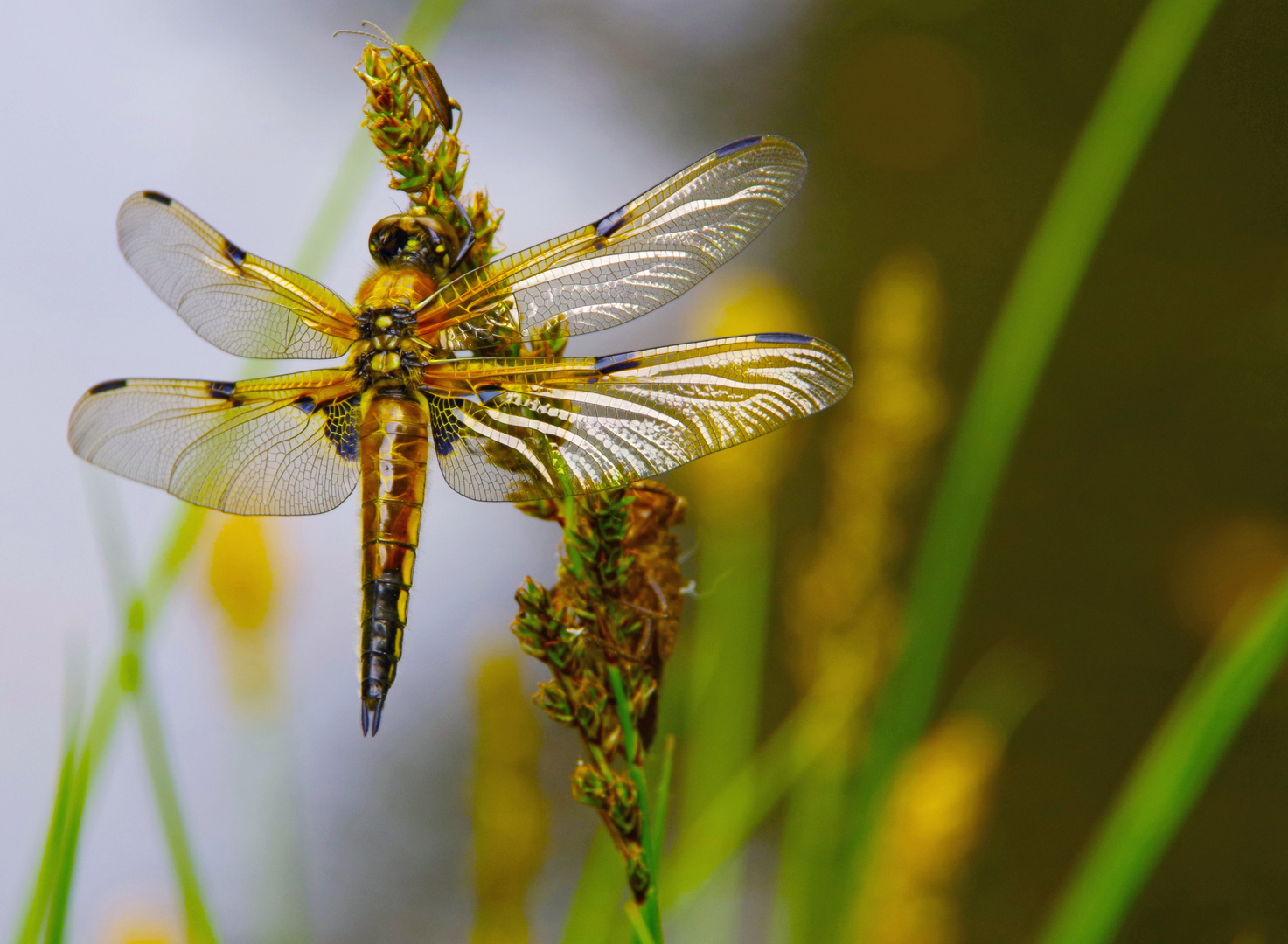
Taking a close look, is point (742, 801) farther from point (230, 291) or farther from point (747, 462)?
point (230, 291)

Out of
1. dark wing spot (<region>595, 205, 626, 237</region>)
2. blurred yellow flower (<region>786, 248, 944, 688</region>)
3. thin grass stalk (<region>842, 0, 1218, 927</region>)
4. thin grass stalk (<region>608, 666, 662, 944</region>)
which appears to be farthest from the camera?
blurred yellow flower (<region>786, 248, 944, 688</region>)

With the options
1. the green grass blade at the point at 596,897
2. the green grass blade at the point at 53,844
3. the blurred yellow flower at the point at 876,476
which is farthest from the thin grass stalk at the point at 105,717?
the blurred yellow flower at the point at 876,476

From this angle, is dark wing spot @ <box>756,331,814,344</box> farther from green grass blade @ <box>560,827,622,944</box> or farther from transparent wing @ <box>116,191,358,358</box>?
green grass blade @ <box>560,827,622,944</box>

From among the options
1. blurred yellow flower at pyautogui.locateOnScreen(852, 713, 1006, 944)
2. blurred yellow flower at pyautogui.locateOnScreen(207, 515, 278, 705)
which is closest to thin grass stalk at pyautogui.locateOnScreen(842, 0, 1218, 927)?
blurred yellow flower at pyautogui.locateOnScreen(852, 713, 1006, 944)

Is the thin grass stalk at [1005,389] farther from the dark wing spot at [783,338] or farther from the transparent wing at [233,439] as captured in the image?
the transparent wing at [233,439]

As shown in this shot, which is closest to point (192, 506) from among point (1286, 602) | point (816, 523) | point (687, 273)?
point (687, 273)

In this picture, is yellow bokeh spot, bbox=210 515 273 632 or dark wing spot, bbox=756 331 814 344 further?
yellow bokeh spot, bbox=210 515 273 632
